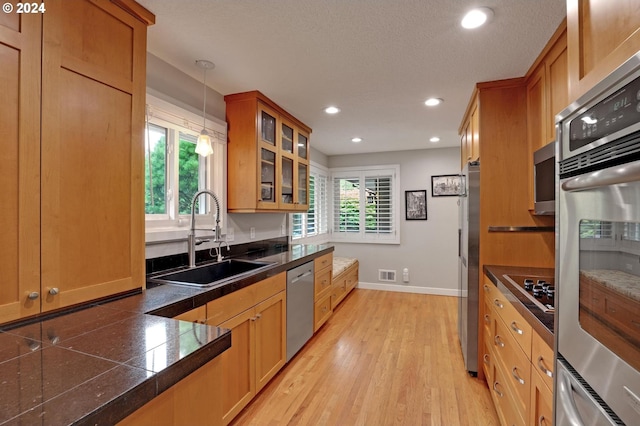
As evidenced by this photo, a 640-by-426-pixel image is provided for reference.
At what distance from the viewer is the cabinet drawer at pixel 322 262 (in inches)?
124

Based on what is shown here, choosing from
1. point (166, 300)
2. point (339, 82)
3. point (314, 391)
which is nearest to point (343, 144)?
point (339, 82)

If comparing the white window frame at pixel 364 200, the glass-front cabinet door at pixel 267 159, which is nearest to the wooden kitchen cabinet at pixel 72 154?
the glass-front cabinet door at pixel 267 159

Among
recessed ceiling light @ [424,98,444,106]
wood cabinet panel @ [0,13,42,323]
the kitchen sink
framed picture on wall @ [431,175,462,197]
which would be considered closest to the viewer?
wood cabinet panel @ [0,13,42,323]

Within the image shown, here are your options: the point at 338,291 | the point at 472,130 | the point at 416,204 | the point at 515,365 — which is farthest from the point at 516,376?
the point at 416,204

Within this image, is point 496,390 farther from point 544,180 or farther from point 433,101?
point 433,101

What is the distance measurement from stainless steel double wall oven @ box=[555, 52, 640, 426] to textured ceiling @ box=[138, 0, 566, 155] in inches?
42.5

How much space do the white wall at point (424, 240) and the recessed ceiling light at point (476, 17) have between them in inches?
130

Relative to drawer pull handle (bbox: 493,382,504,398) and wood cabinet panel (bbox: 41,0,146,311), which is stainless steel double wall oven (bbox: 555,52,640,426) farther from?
wood cabinet panel (bbox: 41,0,146,311)

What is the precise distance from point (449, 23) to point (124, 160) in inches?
71.7

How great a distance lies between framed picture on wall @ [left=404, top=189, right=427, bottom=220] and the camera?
4.91 m

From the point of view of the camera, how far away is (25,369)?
2.59 ft

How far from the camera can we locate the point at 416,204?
4.96 m

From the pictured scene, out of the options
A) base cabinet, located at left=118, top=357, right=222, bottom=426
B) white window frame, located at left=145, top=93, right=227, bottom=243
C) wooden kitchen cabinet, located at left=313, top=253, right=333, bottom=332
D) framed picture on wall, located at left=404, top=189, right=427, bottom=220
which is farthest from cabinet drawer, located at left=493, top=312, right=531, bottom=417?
framed picture on wall, located at left=404, top=189, right=427, bottom=220

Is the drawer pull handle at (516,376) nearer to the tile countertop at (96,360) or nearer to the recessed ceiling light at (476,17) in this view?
the tile countertop at (96,360)
